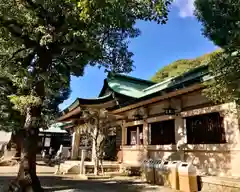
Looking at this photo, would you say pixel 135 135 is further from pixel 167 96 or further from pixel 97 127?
pixel 167 96

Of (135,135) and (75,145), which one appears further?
(75,145)

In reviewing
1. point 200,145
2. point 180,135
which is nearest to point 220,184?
point 200,145

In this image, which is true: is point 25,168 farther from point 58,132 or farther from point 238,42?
point 58,132

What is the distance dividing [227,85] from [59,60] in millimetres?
6255

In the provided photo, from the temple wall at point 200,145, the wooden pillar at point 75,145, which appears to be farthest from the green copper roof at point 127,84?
the wooden pillar at point 75,145

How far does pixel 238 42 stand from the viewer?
15.2ft

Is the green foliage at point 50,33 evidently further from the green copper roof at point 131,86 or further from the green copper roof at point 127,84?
the green copper roof at point 127,84

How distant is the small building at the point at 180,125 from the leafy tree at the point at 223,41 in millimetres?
672

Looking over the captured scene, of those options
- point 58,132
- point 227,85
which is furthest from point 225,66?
point 58,132

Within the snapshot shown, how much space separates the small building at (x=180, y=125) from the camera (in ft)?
24.4

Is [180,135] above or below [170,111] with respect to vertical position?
below

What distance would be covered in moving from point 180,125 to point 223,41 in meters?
4.66

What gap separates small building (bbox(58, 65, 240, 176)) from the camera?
7447 mm

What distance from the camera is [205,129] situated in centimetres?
839
